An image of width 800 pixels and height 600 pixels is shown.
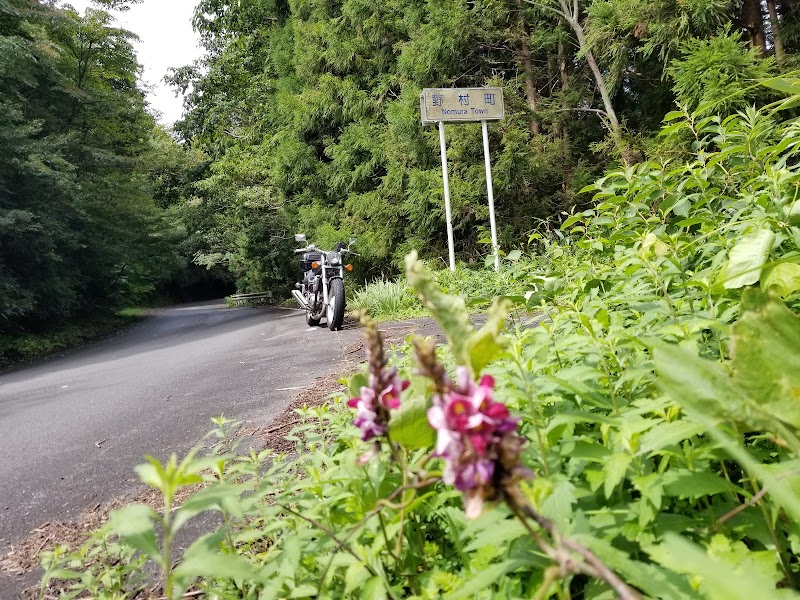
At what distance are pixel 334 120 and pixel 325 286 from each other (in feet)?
18.8

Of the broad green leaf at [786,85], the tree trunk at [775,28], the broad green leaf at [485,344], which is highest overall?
the tree trunk at [775,28]

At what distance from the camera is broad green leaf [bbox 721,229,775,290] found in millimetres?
872

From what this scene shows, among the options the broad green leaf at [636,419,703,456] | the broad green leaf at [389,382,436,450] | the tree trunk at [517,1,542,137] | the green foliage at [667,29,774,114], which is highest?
the tree trunk at [517,1,542,137]

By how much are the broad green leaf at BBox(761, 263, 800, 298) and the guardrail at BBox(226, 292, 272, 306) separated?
1705 centimetres

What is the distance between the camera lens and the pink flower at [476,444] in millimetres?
436

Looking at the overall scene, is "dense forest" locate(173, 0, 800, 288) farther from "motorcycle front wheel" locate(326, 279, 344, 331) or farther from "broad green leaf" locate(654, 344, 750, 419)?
"broad green leaf" locate(654, 344, 750, 419)

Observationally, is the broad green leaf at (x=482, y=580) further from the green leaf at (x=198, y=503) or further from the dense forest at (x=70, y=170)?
the dense forest at (x=70, y=170)

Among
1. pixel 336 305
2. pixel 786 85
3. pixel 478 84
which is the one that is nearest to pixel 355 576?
pixel 786 85

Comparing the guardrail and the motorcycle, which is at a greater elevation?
the motorcycle

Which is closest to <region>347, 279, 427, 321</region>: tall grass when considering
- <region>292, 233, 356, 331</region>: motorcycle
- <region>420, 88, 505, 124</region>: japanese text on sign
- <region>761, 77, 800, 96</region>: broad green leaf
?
<region>292, 233, 356, 331</region>: motorcycle

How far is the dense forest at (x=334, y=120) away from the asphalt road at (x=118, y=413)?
6.54 ft

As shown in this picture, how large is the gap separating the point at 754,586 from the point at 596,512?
1.43 ft

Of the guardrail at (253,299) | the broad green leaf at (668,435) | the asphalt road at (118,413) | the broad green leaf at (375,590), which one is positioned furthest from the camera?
the guardrail at (253,299)

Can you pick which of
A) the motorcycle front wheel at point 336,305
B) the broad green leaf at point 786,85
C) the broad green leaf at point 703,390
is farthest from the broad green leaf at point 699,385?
the motorcycle front wheel at point 336,305
